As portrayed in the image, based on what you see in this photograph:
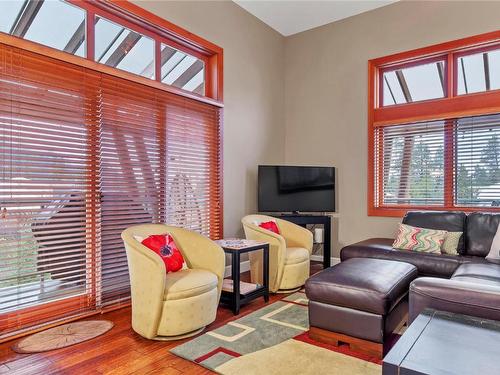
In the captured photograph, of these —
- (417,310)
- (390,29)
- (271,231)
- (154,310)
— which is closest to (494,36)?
(390,29)

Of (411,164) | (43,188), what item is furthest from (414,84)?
(43,188)

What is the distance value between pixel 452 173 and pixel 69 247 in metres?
4.18

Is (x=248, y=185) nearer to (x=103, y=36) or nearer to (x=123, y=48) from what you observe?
(x=123, y=48)

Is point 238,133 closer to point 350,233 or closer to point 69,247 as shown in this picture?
point 350,233

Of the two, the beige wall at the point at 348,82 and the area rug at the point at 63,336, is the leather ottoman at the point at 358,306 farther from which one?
the beige wall at the point at 348,82

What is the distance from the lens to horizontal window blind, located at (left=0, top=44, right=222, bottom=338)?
254 cm

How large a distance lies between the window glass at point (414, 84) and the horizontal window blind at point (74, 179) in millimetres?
2809

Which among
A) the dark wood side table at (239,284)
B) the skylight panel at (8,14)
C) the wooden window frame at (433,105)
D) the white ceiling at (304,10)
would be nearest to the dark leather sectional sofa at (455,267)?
the wooden window frame at (433,105)

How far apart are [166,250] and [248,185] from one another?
84.7 inches

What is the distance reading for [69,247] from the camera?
284 centimetres

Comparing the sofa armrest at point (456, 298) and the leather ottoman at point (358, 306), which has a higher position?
the sofa armrest at point (456, 298)

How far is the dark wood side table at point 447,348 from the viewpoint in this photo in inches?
48.6

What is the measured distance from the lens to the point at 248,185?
4754 mm

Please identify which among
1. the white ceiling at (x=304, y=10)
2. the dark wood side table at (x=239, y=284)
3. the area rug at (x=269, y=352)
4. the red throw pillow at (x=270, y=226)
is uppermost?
the white ceiling at (x=304, y=10)
